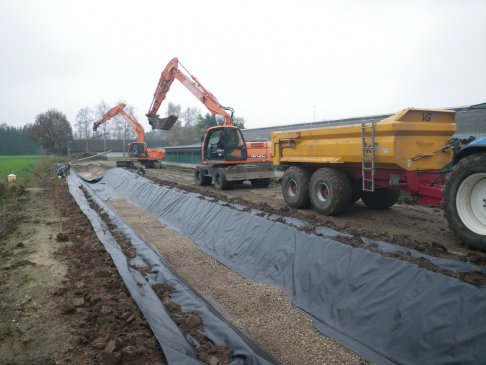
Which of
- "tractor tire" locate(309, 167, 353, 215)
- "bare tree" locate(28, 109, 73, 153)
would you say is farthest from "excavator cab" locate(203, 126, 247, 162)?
"bare tree" locate(28, 109, 73, 153)

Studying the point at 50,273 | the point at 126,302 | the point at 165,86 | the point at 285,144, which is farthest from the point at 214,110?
the point at 126,302

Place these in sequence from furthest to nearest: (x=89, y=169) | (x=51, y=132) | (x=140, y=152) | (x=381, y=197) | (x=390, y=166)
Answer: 1. (x=51, y=132)
2. (x=140, y=152)
3. (x=89, y=169)
4. (x=381, y=197)
5. (x=390, y=166)

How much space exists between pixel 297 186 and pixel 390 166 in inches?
100.0

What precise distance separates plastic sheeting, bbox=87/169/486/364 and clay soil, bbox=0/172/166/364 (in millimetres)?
2163

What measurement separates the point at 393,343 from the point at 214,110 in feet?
43.4

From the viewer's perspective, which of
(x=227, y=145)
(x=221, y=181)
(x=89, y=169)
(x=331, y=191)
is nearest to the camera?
(x=331, y=191)

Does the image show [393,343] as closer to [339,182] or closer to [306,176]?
[339,182]

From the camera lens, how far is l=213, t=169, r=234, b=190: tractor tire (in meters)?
12.9

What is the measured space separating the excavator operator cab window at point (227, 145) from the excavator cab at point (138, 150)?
14311 millimetres

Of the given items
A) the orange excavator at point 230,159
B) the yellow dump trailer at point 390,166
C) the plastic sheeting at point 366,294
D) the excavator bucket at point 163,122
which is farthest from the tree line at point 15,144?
the plastic sheeting at point 366,294

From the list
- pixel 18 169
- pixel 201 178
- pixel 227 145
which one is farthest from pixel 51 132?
pixel 227 145

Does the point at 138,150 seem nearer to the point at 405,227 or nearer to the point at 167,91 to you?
the point at 167,91

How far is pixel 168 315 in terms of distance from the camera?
12.6ft

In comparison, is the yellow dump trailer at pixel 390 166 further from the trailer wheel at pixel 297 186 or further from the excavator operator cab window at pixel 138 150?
the excavator operator cab window at pixel 138 150
